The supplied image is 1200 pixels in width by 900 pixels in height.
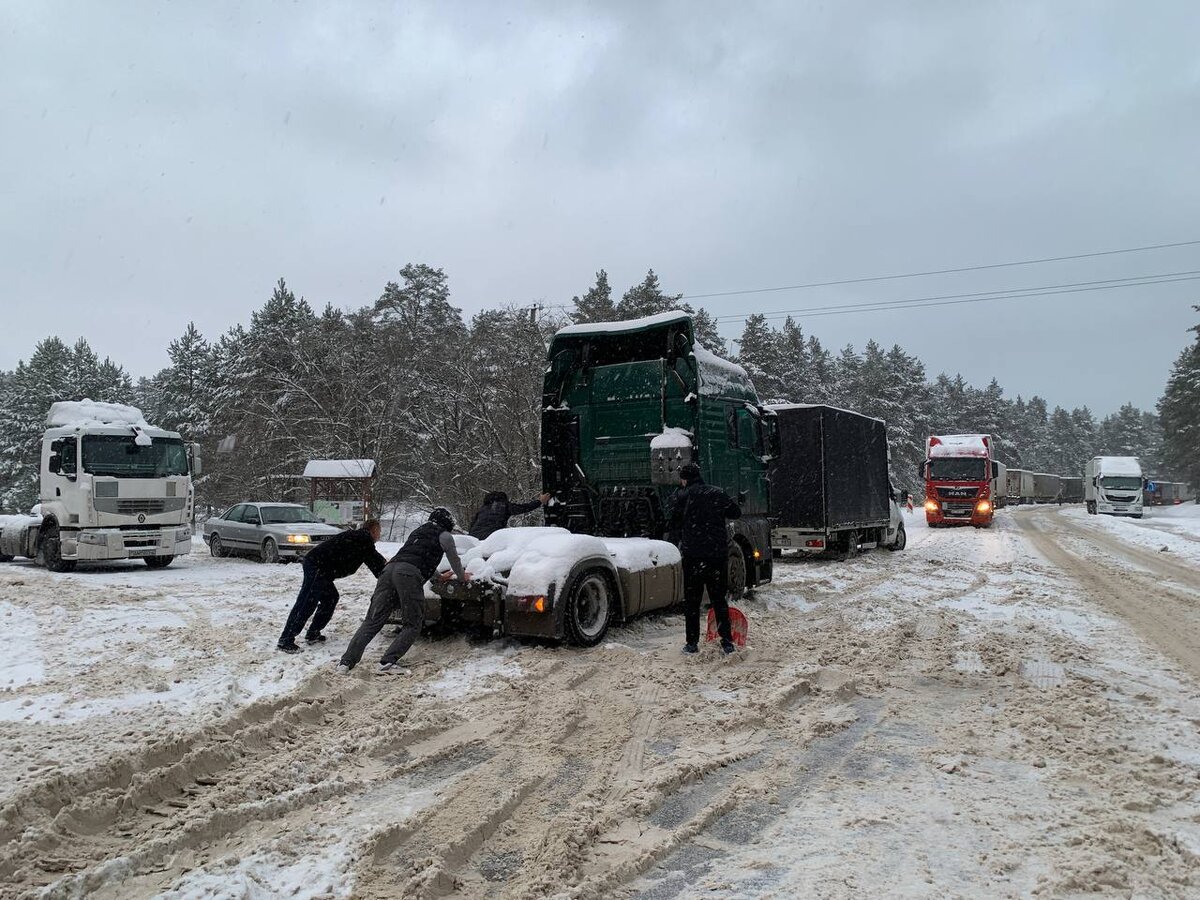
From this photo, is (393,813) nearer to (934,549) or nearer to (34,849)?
(34,849)

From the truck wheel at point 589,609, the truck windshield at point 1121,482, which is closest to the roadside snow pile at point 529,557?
the truck wheel at point 589,609

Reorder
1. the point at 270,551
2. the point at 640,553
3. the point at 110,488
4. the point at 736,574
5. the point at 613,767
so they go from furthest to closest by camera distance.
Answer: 1. the point at 270,551
2. the point at 110,488
3. the point at 736,574
4. the point at 640,553
5. the point at 613,767

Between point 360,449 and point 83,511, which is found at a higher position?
point 360,449

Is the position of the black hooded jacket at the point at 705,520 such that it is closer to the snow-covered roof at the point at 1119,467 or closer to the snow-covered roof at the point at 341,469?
the snow-covered roof at the point at 341,469

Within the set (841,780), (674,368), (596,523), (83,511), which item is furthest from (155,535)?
(841,780)

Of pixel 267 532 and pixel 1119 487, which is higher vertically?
pixel 1119 487

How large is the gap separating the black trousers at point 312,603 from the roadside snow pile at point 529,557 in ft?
5.03

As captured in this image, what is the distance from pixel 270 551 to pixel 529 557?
13.0m

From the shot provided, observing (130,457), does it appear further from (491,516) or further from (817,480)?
(817,480)

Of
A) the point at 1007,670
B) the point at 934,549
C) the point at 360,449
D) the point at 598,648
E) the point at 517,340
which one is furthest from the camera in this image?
the point at 360,449

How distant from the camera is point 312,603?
7844mm

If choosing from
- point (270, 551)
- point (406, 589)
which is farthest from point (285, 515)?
point (406, 589)

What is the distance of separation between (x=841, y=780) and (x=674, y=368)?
21.1 ft

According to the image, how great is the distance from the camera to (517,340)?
28250mm
